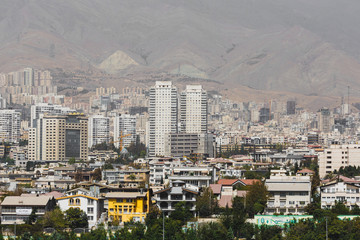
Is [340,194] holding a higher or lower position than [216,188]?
lower

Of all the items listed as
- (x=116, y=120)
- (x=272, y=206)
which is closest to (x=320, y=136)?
(x=116, y=120)

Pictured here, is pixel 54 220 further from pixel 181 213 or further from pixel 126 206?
pixel 181 213

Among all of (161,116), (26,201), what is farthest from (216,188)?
(161,116)

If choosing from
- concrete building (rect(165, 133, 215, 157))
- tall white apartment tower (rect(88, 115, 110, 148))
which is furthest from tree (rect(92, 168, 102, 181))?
tall white apartment tower (rect(88, 115, 110, 148))

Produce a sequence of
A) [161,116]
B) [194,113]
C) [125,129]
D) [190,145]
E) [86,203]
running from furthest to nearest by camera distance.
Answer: [125,129] < [194,113] < [161,116] < [190,145] < [86,203]

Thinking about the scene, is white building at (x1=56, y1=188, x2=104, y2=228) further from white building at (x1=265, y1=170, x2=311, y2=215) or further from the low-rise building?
white building at (x1=265, y1=170, x2=311, y2=215)

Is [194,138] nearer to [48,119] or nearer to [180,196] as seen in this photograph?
[48,119]

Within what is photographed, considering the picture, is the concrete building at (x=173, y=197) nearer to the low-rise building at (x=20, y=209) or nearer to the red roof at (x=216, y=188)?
the red roof at (x=216, y=188)
